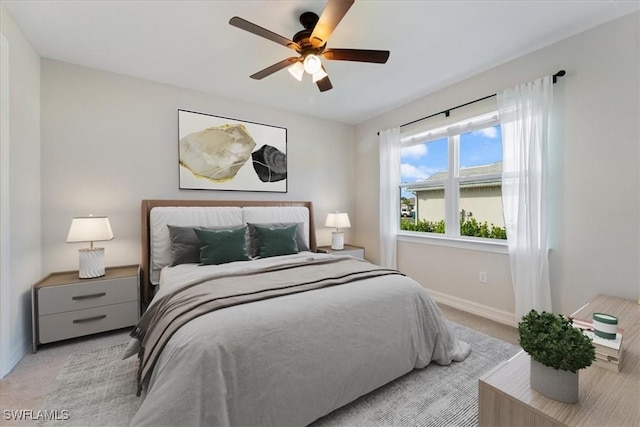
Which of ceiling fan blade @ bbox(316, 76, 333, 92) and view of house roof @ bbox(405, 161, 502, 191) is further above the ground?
ceiling fan blade @ bbox(316, 76, 333, 92)

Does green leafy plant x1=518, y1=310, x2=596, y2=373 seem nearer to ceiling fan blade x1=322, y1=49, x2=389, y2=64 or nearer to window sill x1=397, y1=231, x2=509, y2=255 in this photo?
ceiling fan blade x1=322, y1=49, x2=389, y2=64

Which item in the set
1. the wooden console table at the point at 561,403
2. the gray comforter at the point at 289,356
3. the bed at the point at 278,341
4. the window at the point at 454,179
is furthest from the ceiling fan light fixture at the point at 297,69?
the wooden console table at the point at 561,403

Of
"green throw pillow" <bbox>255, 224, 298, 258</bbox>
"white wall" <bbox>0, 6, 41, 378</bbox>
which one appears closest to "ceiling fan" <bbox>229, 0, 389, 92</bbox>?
"green throw pillow" <bbox>255, 224, 298, 258</bbox>

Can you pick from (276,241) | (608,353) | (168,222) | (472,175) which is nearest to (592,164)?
(472,175)

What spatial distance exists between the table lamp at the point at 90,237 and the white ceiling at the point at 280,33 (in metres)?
1.56

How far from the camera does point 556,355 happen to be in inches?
36.2

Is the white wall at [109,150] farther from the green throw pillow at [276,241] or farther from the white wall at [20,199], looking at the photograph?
the green throw pillow at [276,241]

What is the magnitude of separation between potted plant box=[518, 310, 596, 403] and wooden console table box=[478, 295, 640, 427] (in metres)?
0.04

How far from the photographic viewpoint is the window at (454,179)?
288cm

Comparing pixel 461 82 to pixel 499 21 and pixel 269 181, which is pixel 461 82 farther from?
pixel 269 181

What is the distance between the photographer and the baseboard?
2.65m

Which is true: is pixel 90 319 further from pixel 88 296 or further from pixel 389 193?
pixel 389 193

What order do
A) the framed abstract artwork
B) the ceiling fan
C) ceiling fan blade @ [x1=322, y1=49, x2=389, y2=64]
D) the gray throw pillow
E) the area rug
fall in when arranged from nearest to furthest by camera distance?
the area rug, the ceiling fan, ceiling fan blade @ [x1=322, y1=49, x2=389, y2=64], the gray throw pillow, the framed abstract artwork

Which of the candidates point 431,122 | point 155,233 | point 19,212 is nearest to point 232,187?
point 155,233
